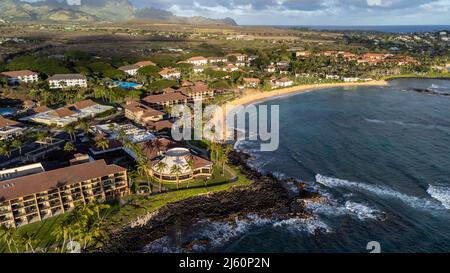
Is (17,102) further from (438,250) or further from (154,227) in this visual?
(438,250)

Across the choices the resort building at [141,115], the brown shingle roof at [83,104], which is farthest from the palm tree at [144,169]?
the brown shingle roof at [83,104]

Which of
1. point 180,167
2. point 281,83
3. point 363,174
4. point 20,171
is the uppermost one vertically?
point 281,83

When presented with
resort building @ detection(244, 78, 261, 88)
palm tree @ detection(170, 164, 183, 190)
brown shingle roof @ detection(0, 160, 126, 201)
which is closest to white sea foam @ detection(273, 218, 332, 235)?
palm tree @ detection(170, 164, 183, 190)

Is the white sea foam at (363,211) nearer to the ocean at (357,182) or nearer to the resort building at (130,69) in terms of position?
the ocean at (357,182)

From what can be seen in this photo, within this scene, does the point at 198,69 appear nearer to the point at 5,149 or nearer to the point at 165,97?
the point at 165,97

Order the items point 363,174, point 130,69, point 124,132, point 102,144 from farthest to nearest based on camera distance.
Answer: point 130,69, point 124,132, point 102,144, point 363,174

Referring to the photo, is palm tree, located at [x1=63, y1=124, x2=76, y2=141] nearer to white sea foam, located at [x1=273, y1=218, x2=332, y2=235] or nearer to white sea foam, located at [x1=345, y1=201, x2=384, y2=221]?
white sea foam, located at [x1=273, y1=218, x2=332, y2=235]

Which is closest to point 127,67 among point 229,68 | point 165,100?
point 229,68

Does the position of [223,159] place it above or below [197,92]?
below
